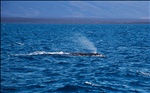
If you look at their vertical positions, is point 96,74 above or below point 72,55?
above

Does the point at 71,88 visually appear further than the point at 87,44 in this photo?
No

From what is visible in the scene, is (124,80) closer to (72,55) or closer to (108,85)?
(108,85)

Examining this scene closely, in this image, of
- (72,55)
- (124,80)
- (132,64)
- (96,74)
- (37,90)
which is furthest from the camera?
(72,55)

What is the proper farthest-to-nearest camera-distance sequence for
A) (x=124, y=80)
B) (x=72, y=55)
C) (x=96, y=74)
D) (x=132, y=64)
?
(x=72, y=55) < (x=132, y=64) < (x=96, y=74) < (x=124, y=80)

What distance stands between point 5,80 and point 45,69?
6.33 metres

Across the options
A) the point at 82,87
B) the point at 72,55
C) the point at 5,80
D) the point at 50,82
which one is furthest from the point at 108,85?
the point at 72,55

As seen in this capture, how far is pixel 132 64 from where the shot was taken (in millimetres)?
36781

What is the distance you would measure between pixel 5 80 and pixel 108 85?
730cm

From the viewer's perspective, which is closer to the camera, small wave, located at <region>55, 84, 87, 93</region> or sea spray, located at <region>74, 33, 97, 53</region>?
small wave, located at <region>55, 84, 87, 93</region>

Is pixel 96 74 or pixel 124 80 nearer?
pixel 124 80

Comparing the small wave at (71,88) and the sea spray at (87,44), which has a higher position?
the small wave at (71,88)

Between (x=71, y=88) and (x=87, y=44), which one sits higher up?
(x=71, y=88)

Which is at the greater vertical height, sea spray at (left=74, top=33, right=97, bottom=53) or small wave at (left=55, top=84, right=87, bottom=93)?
small wave at (left=55, top=84, right=87, bottom=93)

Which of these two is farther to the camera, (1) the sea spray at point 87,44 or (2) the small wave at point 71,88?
(1) the sea spray at point 87,44
